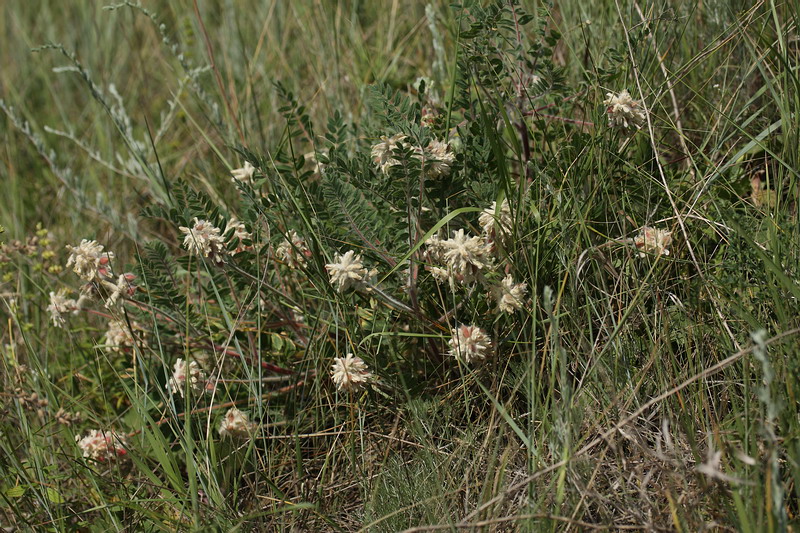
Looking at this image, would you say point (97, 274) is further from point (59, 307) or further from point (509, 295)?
point (509, 295)

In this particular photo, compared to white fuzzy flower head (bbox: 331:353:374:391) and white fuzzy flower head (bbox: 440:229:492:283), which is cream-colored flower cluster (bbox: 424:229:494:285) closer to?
white fuzzy flower head (bbox: 440:229:492:283)

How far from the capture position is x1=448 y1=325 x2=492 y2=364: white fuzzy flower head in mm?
1607

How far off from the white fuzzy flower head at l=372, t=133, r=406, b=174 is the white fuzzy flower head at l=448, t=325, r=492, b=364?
41cm

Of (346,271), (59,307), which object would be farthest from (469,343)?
(59,307)

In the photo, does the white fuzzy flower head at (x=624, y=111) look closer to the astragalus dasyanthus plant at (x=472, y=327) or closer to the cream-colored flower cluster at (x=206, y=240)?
the astragalus dasyanthus plant at (x=472, y=327)

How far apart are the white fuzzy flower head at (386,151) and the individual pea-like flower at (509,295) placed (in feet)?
1.23

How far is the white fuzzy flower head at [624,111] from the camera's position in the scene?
1679mm

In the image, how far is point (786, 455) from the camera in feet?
4.56

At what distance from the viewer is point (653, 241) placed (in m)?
1.68

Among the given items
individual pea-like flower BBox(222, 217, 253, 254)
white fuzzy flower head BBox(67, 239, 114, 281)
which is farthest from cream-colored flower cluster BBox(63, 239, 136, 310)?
individual pea-like flower BBox(222, 217, 253, 254)

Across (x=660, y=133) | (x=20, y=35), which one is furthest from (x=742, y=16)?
(x=20, y=35)

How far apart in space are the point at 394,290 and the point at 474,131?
46 cm

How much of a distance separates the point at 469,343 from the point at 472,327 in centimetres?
4

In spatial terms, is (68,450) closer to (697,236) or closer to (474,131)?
(474,131)
